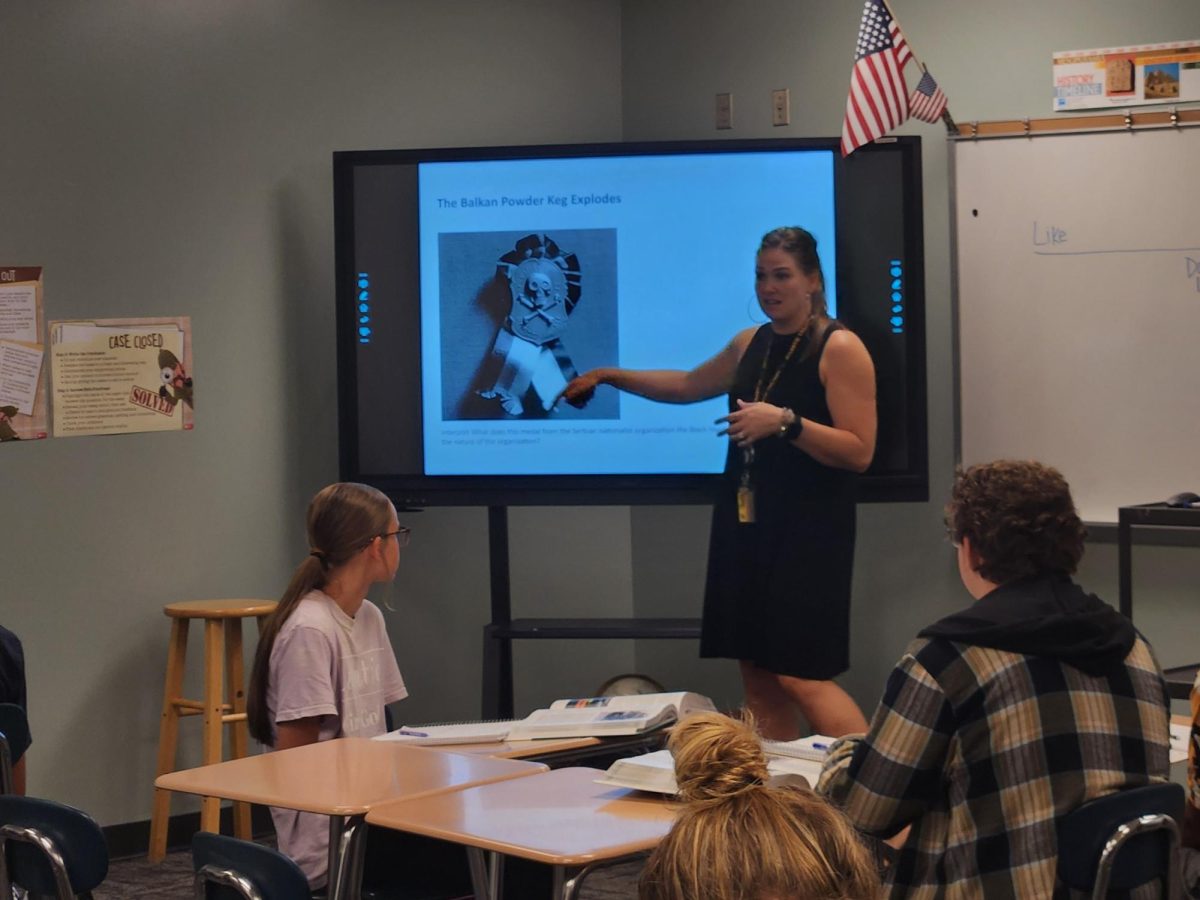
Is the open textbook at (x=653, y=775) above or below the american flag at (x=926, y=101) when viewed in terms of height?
below

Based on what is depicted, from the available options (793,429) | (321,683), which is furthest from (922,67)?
(321,683)

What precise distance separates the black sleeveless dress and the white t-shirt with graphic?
149 centimetres

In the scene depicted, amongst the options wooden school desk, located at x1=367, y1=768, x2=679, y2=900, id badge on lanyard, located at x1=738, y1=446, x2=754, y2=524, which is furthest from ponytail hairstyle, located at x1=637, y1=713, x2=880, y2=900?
id badge on lanyard, located at x1=738, y1=446, x2=754, y2=524

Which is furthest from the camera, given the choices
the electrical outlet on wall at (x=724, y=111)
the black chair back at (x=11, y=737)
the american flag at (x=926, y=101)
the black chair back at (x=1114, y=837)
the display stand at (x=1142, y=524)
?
the electrical outlet on wall at (x=724, y=111)

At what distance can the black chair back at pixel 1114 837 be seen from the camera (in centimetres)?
216

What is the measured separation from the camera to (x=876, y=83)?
177 inches

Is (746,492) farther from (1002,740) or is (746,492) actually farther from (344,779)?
(1002,740)

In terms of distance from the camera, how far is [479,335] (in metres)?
4.69

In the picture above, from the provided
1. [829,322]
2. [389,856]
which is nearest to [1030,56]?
[829,322]

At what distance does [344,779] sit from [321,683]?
0.53 metres

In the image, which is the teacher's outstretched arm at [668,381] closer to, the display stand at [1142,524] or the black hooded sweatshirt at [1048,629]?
the display stand at [1142,524]

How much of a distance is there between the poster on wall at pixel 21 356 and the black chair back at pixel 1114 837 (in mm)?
3430

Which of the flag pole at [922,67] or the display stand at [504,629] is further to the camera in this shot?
the display stand at [504,629]

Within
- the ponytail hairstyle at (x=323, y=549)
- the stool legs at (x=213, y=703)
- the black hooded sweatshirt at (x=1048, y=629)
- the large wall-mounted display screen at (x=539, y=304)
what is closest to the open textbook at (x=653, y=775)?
the black hooded sweatshirt at (x=1048, y=629)
